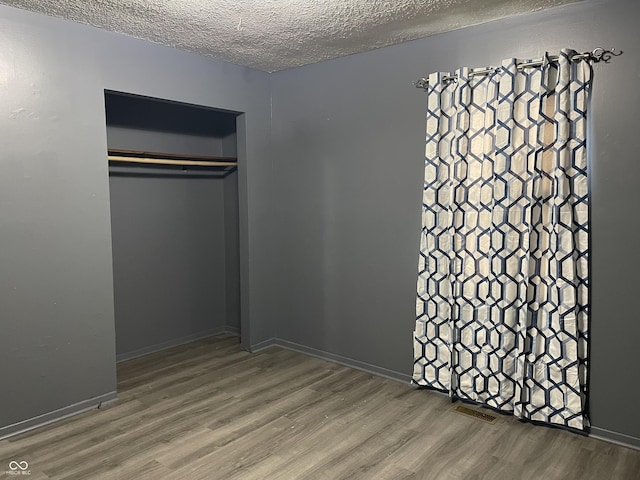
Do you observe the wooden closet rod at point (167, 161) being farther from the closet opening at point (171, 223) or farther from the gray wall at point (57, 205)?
the gray wall at point (57, 205)

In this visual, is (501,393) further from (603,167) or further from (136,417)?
(136,417)

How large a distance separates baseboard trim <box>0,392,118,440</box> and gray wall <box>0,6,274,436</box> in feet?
0.03

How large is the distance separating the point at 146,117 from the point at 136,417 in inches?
93.5

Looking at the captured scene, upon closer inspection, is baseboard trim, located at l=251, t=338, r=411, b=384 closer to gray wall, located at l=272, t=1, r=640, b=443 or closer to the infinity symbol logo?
gray wall, located at l=272, t=1, r=640, b=443

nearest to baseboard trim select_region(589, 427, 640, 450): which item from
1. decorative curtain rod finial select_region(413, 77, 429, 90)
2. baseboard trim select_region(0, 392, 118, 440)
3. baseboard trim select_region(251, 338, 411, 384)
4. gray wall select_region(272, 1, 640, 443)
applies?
gray wall select_region(272, 1, 640, 443)

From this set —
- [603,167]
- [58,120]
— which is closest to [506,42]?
[603,167]

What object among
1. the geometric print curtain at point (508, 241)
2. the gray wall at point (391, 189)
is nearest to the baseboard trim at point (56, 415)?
the gray wall at point (391, 189)

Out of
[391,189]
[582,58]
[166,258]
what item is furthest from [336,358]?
[582,58]

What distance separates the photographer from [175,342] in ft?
14.4

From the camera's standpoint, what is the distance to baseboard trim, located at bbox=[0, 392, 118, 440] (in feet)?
9.10

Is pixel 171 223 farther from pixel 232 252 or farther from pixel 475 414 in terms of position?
pixel 475 414

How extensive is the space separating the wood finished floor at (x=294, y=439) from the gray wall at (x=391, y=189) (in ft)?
1.26

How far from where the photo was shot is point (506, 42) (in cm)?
295

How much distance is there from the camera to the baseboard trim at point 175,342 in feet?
13.3
